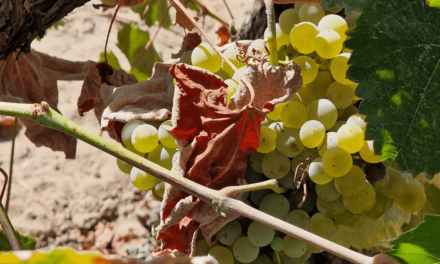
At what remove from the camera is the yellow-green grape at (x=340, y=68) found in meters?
0.65

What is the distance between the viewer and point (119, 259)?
1.09 feet

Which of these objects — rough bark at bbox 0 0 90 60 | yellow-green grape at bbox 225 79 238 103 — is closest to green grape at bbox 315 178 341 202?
yellow-green grape at bbox 225 79 238 103

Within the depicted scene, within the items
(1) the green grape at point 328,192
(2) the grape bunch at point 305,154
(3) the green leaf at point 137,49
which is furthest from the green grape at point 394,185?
(3) the green leaf at point 137,49

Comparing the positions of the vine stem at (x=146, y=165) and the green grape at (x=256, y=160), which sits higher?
the vine stem at (x=146, y=165)

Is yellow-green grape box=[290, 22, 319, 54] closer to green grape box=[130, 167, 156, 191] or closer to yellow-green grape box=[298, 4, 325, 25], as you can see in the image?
yellow-green grape box=[298, 4, 325, 25]

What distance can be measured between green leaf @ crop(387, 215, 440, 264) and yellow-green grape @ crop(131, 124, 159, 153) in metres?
0.39

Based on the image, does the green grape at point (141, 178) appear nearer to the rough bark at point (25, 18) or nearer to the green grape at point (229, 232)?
the green grape at point (229, 232)

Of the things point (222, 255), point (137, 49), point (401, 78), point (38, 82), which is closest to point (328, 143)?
point (401, 78)

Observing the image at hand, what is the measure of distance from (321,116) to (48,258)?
17.9 inches

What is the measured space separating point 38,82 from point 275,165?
2.13 feet

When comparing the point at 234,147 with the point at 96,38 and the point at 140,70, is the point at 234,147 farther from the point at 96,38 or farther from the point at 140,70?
the point at 96,38

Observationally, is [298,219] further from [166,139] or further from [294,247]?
[166,139]

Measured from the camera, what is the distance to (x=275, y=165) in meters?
0.64

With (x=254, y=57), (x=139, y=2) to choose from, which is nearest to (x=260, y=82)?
(x=254, y=57)
